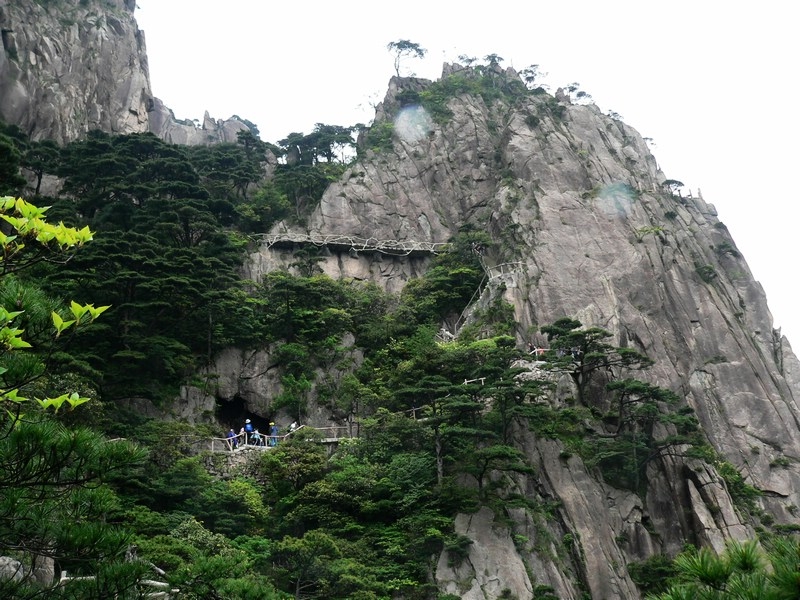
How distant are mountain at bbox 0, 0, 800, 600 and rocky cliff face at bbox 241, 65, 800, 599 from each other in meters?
Answer: 0.08

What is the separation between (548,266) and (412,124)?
16.7m

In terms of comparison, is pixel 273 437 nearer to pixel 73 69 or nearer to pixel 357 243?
pixel 357 243

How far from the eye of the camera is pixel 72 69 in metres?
42.2

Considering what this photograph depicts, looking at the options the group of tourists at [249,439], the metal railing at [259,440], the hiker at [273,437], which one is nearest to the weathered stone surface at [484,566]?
the metal railing at [259,440]

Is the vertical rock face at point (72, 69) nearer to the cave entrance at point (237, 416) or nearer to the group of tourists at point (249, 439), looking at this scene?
the cave entrance at point (237, 416)

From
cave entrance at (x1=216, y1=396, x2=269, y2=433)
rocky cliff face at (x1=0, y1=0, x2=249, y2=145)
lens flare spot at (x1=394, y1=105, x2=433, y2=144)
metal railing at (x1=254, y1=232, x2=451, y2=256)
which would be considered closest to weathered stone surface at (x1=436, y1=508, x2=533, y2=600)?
cave entrance at (x1=216, y1=396, x2=269, y2=433)

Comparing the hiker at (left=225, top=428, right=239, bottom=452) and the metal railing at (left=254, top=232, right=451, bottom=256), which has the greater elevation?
the metal railing at (left=254, top=232, right=451, bottom=256)

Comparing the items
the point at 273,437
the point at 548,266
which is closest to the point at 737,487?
the point at 548,266

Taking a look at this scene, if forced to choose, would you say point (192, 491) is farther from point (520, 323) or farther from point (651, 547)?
point (520, 323)

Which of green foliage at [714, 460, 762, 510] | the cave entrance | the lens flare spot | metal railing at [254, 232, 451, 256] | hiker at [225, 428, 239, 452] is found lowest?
green foliage at [714, 460, 762, 510]

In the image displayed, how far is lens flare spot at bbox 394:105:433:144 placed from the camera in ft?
152

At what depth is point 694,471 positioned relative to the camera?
25672 millimetres

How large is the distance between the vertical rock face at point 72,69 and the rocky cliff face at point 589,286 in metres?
13.3

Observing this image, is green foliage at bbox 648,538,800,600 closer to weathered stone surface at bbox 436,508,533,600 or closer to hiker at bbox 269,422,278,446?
weathered stone surface at bbox 436,508,533,600
